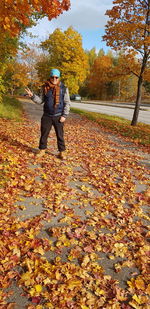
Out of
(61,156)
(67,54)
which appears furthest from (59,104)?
(67,54)

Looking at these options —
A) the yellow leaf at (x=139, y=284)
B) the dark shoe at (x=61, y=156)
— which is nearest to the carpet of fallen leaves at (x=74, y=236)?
the yellow leaf at (x=139, y=284)

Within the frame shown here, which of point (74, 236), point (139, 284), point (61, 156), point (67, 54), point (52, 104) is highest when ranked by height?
point (67, 54)

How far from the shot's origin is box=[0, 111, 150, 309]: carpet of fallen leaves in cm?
234

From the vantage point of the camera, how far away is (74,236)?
3.19 m

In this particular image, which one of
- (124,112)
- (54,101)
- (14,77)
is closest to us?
(54,101)

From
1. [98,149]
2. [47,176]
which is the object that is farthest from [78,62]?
[47,176]

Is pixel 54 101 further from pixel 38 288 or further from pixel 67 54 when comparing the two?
pixel 67 54

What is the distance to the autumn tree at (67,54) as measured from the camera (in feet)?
68.9

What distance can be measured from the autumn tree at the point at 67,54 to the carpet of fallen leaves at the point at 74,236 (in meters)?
17.1

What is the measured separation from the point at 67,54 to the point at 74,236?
20.6 meters

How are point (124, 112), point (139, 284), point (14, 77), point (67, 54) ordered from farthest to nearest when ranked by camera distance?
point (124, 112)
point (14, 77)
point (67, 54)
point (139, 284)

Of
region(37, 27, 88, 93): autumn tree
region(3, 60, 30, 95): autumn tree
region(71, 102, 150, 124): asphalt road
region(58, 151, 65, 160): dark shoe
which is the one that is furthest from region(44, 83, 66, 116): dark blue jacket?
region(37, 27, 88, 93): autumn tree

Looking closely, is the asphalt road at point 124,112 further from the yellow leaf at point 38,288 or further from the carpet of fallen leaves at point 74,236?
the yellow leaf at point 38,288

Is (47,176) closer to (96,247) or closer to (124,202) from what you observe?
(124,202)
